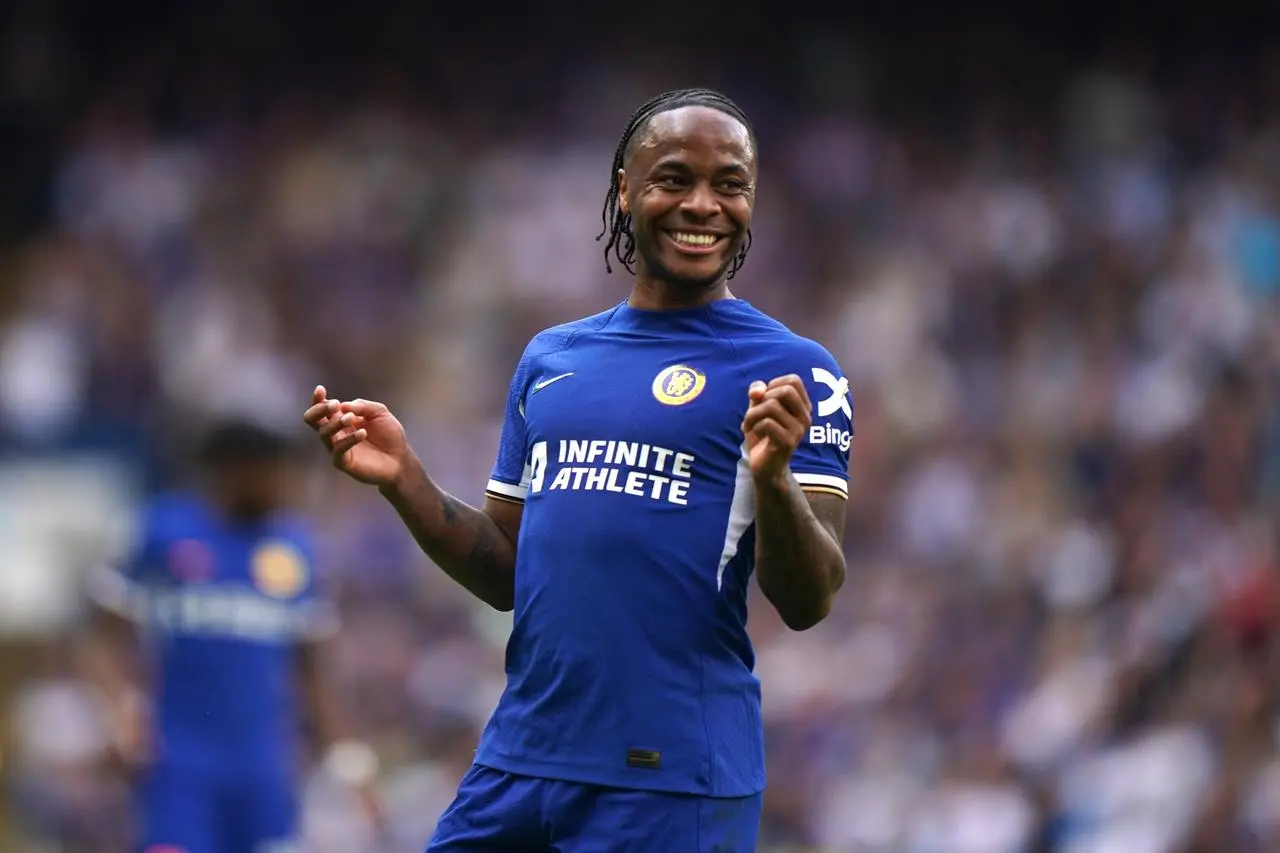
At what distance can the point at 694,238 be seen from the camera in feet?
14.4

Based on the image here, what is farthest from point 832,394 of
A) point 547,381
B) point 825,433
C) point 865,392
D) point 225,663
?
point 865,392

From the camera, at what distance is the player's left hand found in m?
3.85

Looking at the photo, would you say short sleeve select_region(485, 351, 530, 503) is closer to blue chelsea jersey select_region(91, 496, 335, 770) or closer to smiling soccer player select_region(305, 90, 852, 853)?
smiling soccer player select_region(305, 90, 852, 853)

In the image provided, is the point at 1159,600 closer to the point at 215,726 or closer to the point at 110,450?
the point at 215,726

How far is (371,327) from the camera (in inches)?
631

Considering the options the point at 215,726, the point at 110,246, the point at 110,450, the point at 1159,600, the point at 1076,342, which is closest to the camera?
the point at 215,726

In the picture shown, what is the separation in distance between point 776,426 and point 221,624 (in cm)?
481

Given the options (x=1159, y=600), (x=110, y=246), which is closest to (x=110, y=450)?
(x=110, y=246)

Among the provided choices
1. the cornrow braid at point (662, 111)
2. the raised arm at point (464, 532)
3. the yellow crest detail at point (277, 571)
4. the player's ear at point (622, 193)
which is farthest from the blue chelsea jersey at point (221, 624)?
the player's ear at point (622, 193)

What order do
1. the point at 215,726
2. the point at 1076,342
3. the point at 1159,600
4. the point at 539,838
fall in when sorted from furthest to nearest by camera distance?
the point at 1076,342 → the point at 1159,600 → the point at 215,726 → the point at 539,838

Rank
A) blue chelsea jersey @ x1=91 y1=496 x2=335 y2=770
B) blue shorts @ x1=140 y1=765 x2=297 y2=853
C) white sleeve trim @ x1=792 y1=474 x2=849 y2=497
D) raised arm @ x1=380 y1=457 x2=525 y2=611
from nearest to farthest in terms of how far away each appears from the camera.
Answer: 1. white sleeve trim @ x1=792 y1=474 x2=849 y2=497
2. raised arm @ x1=380 y1=457 x2=525 y2=611
3. blue shorts @ x1=140 y1=765 x2=297 y2=853
4. blue chelsea jersey @ x1=91 y1=496 x2=335 y2=770

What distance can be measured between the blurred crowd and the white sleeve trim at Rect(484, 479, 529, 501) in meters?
5.30

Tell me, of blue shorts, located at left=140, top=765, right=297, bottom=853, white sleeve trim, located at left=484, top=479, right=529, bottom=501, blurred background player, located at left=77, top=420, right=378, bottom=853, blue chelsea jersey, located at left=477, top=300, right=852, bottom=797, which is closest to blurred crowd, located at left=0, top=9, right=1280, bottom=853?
blurred background player, located at left=77, top=420, right=378, bottom=853

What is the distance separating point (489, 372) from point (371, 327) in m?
1.31
